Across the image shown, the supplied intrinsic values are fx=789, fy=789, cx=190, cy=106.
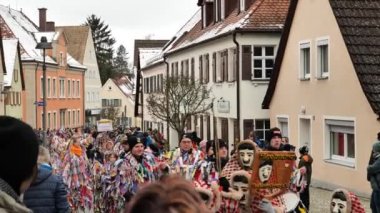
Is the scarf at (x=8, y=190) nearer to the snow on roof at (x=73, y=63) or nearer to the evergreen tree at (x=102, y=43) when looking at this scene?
the snow on roof at (x=73, y=63)

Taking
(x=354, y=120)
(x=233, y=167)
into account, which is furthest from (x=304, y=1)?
(x=233, y=167)

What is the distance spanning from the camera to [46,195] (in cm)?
661

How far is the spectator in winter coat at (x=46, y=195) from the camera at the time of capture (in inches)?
259

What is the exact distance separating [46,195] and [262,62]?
25.1 metres

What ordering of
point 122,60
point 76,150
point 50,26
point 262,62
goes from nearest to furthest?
point 76,150 → point 262,62 → point 50,26 → point 122,60

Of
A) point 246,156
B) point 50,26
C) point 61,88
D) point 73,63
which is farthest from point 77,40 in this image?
point 246,156

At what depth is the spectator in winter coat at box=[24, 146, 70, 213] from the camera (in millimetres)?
6578

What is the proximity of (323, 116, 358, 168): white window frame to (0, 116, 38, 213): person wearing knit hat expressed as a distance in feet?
60.0

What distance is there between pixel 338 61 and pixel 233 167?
49.5 ft

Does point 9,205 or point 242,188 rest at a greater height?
point 9,205

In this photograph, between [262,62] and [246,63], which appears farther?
[262,62]

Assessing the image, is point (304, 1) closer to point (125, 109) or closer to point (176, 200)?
point (176, 200)

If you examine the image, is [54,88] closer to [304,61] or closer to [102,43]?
[304,61]

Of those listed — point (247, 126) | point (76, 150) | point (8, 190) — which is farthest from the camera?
point (247, 126)
